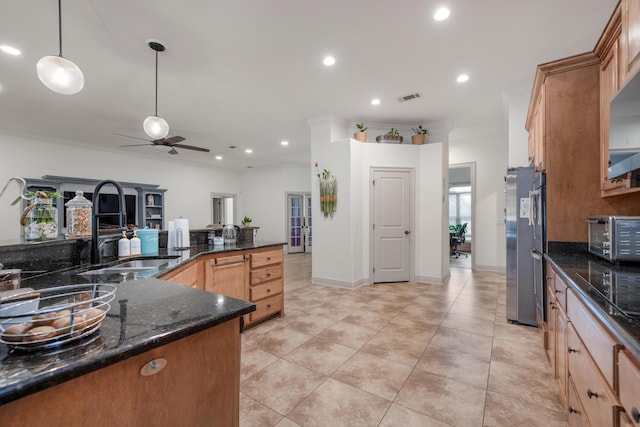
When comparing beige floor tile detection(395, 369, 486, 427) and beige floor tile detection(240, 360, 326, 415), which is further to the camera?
beige floor tile detection(240, 360, 326, 415)

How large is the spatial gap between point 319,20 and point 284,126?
2.97 m

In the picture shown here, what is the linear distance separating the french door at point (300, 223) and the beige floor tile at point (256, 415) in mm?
7176

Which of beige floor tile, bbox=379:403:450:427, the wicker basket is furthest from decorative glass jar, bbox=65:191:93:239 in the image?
beige floor tile, bbox=379:403:450:427

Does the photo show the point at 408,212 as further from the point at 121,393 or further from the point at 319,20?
the point at 121,393

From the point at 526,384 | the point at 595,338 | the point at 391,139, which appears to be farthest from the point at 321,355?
the point at 391,139

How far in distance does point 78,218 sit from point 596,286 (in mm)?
2938

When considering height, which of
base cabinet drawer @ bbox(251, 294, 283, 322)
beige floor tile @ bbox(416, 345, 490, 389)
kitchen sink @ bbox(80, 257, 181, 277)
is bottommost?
beige floor tile @ bbox(416, 345, 490, 389)

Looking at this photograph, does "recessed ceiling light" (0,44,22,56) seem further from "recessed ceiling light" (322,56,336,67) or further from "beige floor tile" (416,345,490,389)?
"beige floor tile" (416,345,490,389)

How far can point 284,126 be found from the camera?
5223mm

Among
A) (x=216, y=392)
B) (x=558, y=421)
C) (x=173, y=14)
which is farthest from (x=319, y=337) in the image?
(x=173, y=14)

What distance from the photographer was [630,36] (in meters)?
1.56

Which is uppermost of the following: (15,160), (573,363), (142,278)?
(15,160)

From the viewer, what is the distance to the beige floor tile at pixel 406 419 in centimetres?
158

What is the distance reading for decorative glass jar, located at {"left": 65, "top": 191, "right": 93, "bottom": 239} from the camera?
1.87 meters
